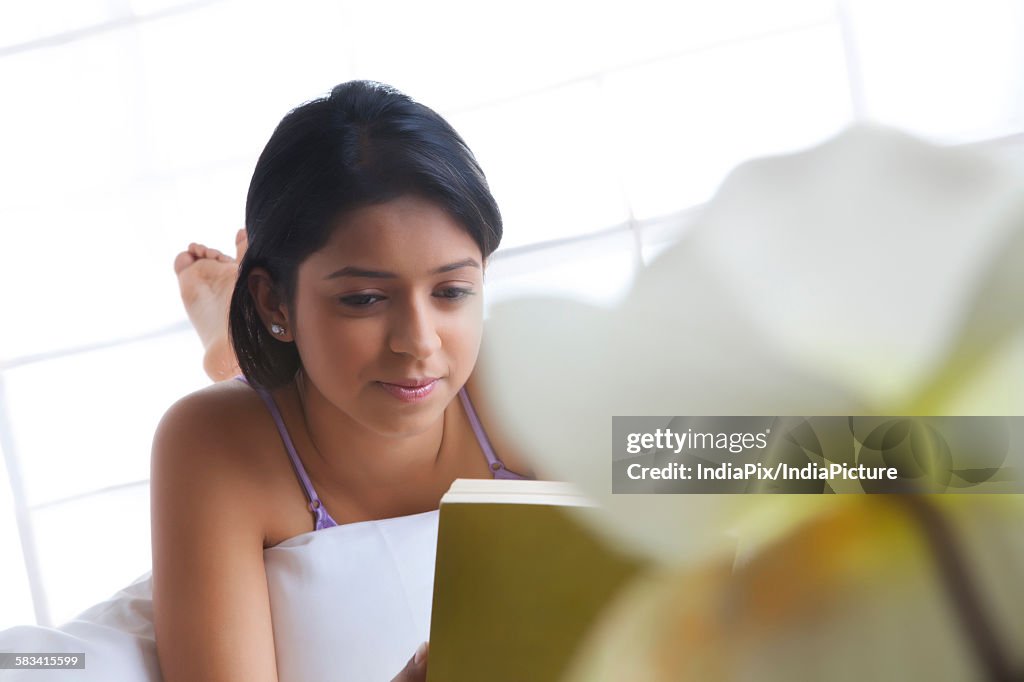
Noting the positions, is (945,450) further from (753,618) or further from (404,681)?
(404,681)

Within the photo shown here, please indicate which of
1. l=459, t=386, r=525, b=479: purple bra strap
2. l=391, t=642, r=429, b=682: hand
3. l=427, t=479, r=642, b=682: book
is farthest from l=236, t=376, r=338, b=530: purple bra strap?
l=427, t=479, r=642, b=682: book

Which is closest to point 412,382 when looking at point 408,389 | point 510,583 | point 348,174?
point 408,389

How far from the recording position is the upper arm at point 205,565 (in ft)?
1.78

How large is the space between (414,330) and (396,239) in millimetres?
47

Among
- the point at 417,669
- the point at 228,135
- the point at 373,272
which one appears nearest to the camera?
the point at 417,669

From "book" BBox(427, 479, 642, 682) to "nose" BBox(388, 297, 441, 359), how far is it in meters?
0.22

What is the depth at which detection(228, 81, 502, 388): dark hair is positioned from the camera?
0.50m

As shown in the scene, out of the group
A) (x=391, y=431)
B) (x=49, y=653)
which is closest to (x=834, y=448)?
(x=391, y=431)

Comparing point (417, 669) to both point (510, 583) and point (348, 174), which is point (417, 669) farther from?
point (348, 174)

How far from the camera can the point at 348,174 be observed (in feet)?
1.63

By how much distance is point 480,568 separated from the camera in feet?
0.84

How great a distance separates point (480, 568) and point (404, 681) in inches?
5.7

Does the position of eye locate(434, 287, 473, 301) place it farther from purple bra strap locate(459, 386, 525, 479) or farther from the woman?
purple bra strap locate(459, 386, 525, 479)

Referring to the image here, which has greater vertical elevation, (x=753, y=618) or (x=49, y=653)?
(x=753, y=618)
